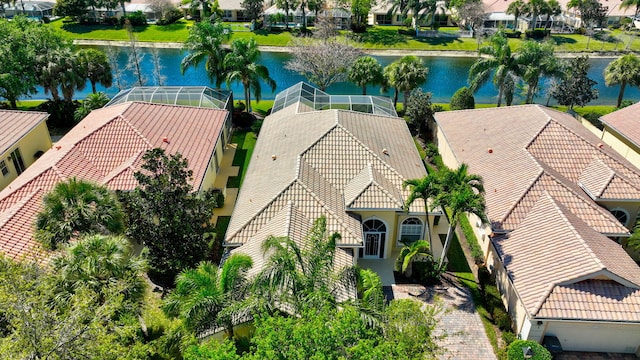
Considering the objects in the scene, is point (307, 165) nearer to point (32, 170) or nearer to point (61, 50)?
point (32, 170)

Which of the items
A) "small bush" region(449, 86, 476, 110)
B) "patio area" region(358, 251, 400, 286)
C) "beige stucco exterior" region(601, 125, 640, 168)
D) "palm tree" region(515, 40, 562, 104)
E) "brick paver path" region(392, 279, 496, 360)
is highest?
"palm tree" region(515, 40, 562, 104)

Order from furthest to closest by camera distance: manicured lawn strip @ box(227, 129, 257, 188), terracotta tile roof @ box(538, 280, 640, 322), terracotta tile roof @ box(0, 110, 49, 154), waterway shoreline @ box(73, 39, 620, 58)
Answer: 1. waterway shoreline @ box(73, 39, 620, 58)
2. manicured lawn strip @ box(227, 129, 257, 188)
3. terracotta tile roof @ box(0, 110, 49, 154)
4. terracotta tile roof @ box(538, 280, 640, 322)

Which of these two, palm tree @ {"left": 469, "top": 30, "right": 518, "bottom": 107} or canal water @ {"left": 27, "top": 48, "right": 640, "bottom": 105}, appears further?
canal water @ {"left": 27, "top": 48, "right": 640, "bottom": 105}

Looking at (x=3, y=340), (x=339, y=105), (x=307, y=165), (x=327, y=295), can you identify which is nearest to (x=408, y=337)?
(x=327, y=295)

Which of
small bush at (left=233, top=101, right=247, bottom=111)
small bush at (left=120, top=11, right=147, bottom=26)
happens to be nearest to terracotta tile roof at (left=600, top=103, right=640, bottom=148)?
small bush at (left=233, top=101, right=247, bottom=111)

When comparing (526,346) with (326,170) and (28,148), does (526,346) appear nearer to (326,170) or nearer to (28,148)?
(326,170)

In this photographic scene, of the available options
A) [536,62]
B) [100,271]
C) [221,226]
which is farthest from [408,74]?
[100,271]

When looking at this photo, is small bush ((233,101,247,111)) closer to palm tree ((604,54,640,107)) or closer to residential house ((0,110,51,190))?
residential house ((0,110,51,190))
